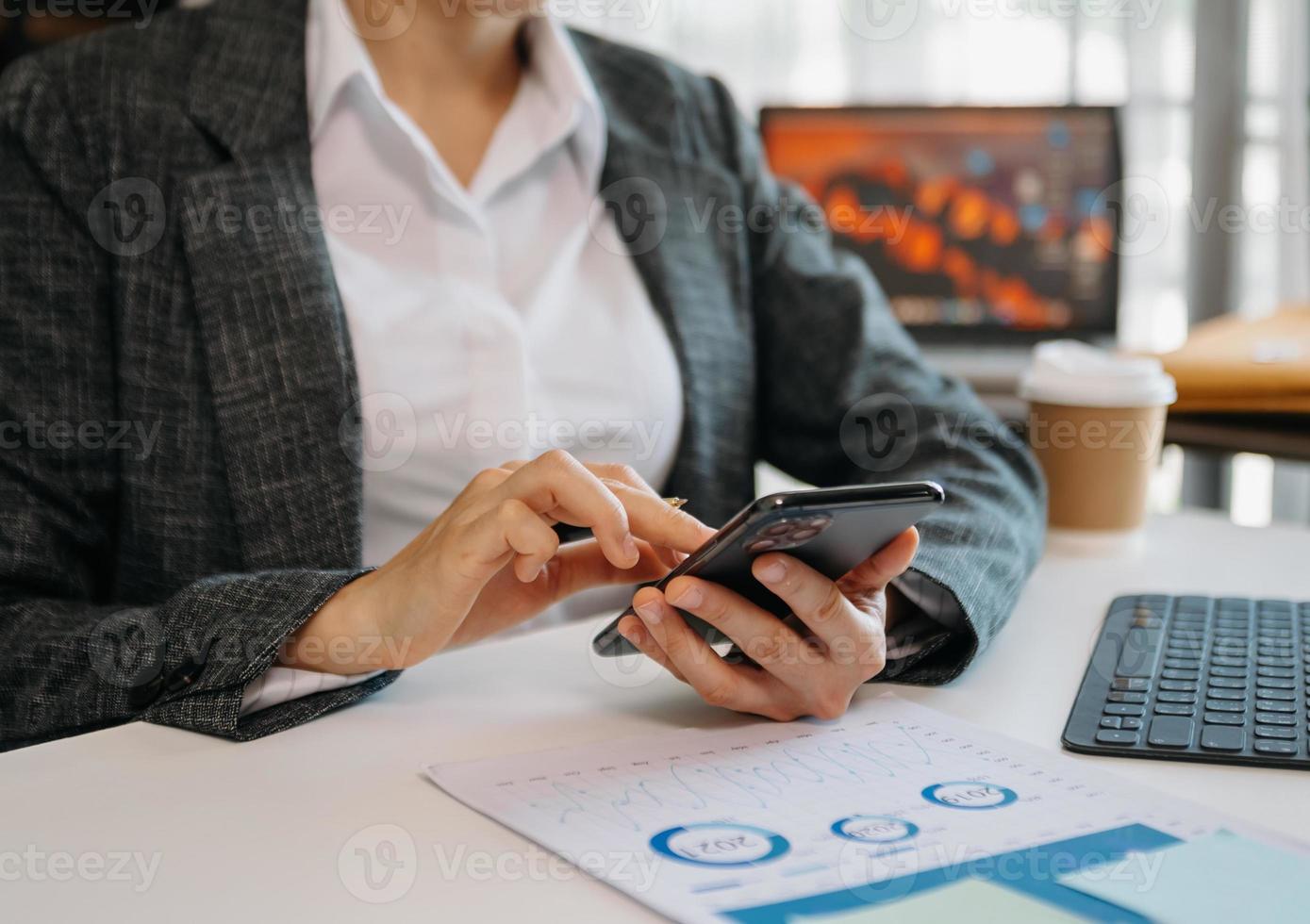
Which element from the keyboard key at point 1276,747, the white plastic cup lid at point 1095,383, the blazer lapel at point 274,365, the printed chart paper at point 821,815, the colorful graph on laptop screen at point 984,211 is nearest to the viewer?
the printed chart paper at point 821,815

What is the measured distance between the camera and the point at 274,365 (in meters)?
0.90

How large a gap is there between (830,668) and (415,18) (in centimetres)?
69

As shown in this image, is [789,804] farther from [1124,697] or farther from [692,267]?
[692,267]

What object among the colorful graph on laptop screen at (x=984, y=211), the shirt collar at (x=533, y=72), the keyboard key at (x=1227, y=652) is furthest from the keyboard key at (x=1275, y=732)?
the colorful graph on laptop screen at (x=984, y=211)

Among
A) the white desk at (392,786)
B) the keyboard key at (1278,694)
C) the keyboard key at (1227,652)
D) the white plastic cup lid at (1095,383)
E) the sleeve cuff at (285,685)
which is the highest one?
the white plastic cup lid at (1095,383)

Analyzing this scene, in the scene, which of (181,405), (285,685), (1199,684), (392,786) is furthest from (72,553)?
(1199,684)

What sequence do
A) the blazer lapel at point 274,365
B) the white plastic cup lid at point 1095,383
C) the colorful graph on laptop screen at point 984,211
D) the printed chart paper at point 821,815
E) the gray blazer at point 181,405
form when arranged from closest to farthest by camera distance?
the printed chart paper at point 821,815 → the gray blazer at point 181,405 → the blazer lapel at point 274,365 → the white plastic cup lid at point 1095,383 → the colorful graph on laptop screen at point 984,211

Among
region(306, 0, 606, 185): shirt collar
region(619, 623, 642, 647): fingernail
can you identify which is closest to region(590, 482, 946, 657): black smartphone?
region(619, 623, 642, 647): fingernail

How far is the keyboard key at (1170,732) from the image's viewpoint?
24.4 inches

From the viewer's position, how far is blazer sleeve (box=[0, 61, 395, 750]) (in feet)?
2.27

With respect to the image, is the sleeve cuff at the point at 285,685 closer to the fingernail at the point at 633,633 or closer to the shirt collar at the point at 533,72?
the fingernail at the point at 633,633

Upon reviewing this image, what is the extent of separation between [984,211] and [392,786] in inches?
73.2

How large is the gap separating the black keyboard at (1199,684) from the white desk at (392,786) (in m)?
0.01

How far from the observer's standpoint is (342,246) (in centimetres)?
99
